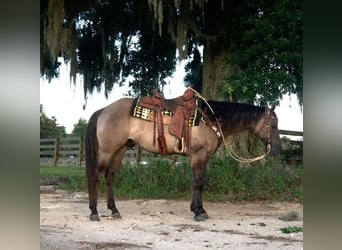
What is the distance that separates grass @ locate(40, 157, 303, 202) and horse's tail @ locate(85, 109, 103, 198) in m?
0.03

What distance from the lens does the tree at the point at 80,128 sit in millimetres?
1505

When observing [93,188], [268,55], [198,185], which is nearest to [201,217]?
[198,185]

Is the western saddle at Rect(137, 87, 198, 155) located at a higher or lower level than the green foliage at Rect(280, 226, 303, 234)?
higher

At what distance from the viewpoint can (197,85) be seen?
1623mm

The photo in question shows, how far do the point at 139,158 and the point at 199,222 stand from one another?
0.35m

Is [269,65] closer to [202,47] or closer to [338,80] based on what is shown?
[202,47]

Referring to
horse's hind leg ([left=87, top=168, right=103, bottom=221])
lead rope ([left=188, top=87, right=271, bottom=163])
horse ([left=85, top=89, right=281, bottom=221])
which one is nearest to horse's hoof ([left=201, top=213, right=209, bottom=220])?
horse ([left=85, top=89, right=281, bottom=221])

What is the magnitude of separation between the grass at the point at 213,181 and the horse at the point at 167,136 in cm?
4

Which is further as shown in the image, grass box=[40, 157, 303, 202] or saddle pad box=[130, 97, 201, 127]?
saddle pad box=[130, 97, 201, 127]

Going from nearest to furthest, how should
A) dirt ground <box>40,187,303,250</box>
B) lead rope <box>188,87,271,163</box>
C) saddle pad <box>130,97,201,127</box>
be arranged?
1. dirt ground <box>40,187,303,250</box>
2. lead rope <box>188,87,271,163</box>
3. saddle pad <box>130,97,201,127</box>

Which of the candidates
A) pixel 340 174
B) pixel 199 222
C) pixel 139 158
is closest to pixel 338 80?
pixel 340 174

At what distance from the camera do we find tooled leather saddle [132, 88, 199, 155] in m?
1.65

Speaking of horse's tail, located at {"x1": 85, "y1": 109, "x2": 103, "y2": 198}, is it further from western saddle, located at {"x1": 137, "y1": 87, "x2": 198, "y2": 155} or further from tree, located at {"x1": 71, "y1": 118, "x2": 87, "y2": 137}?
western saddle, located at {"x1": 137, "y1": 87, "x2": 198, "y2": 155}

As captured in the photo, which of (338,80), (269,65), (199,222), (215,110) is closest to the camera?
(338,80)
